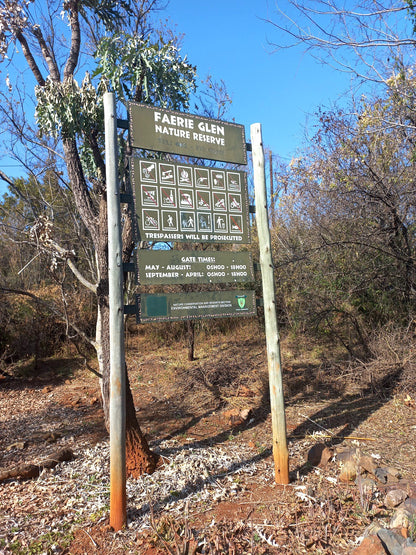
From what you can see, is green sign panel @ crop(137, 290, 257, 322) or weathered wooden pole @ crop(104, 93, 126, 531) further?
green sign panel @ crop(137, 290, 257, 322)

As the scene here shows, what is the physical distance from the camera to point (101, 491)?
14.0ft

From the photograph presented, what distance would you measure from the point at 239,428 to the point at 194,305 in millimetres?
2817

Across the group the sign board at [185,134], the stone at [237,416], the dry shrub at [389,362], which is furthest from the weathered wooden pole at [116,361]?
the dry shrub at [389,362]

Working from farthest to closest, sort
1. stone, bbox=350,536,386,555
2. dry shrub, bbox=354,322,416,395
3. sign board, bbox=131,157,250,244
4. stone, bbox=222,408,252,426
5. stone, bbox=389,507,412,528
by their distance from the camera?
dry shrub, bbox=354,322,416,395 → stone, bbox=222,408,252,426 → sign board, bbox=131,157,250,244 → stone, bbox=389,507,412,528 → stone, bbox=350,536,386,555

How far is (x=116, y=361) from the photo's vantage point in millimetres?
3717

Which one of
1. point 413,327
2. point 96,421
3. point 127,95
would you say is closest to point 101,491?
point 96,421

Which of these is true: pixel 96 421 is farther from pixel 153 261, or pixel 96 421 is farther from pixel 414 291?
pixel 414 291

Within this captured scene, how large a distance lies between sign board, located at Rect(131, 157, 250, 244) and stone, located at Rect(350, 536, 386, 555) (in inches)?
112

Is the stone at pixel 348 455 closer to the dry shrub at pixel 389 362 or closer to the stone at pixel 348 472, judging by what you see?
the stone at pixel 348 472

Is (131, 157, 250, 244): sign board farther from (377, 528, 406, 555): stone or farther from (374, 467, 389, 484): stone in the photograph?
(377, 528, 406, 555): stone

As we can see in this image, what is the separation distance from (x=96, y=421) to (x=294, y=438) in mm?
3204

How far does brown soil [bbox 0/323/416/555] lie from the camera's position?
341 centimetres

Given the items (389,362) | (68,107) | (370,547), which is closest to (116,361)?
(370,547)

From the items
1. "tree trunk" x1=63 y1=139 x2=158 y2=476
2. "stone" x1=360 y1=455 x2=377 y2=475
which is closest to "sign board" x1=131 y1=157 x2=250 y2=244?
"tree trunk" x1=63 y1=139 x2=158 y2=476
